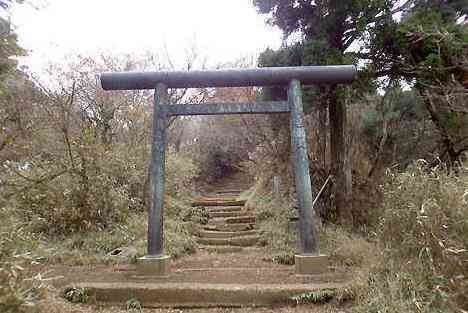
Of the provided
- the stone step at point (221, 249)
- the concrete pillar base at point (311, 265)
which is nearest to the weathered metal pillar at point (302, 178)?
the concrete pillar base at point (311, 265)

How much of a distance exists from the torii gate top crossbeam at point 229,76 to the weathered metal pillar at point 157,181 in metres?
0.19

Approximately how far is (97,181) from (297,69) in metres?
4.27

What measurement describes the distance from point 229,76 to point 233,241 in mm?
4776

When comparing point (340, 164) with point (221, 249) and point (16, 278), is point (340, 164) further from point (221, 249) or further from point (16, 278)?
point (16, 278)

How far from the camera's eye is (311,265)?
16.9 ft

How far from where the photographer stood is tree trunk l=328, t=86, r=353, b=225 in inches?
330

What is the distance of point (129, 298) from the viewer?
14.4 feet

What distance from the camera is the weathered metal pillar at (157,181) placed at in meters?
5.29

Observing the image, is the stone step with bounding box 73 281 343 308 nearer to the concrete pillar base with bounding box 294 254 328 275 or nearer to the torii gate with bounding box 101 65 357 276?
the concrete pillar base with bounding box 294 254 328 275

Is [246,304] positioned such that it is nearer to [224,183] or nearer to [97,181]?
[97,181]

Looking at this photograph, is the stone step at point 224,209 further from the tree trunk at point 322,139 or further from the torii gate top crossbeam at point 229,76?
the torii gate top crossbeam at point 229,76

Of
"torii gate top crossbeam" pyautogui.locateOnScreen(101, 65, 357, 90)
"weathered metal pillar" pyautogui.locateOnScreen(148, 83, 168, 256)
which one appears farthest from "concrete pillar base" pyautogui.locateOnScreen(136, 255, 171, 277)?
"torii gate top crossbeam" pyautogui.locateOnScreen(101, 65, 357, 90)

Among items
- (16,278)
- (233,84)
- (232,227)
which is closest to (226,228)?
(232,227)

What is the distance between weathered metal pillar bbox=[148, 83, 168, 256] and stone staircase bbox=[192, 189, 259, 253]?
3417mm
